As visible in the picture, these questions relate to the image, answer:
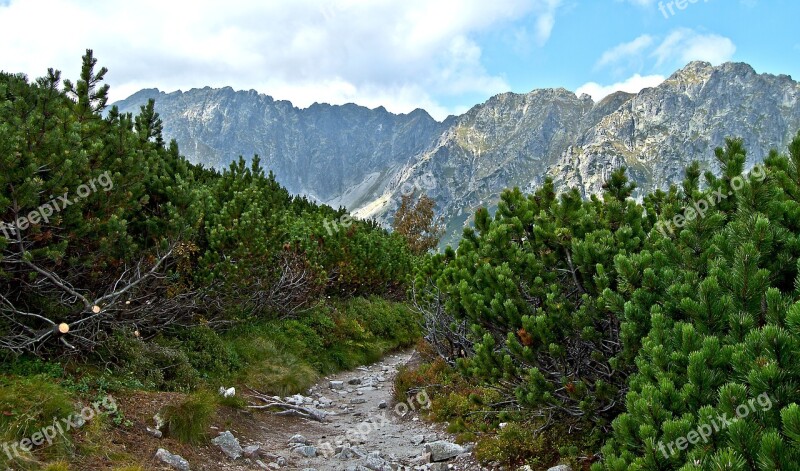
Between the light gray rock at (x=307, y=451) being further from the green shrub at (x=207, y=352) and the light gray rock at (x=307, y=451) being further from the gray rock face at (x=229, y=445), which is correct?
the green shrub at (x=207, y=352)

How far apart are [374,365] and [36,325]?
12.7 metres

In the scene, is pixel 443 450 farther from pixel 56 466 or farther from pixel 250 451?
pixel 56 466

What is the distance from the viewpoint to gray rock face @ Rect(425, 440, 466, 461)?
26.9 feet

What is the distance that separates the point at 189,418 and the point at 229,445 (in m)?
0.90

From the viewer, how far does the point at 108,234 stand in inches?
303

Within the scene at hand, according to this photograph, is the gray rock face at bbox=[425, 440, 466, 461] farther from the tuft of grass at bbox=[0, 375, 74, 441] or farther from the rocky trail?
the tuft of grass at bbox=[0, 375, 74, 441]

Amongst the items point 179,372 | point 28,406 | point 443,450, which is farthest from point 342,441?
point 28,406

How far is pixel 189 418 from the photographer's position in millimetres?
7484

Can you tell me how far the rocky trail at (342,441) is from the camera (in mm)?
7855

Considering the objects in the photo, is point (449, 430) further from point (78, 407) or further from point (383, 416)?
point (78, 407)

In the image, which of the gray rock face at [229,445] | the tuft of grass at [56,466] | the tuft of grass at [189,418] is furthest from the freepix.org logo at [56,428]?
the gray rock face at [229,445]

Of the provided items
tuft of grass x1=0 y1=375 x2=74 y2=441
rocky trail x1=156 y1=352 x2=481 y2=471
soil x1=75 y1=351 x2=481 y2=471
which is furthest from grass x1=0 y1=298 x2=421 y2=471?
rocky trail x1=156 y1=352 x2=481 y2=471

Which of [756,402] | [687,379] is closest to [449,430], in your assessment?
[687,379]

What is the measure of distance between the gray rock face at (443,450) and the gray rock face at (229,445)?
3061mm
